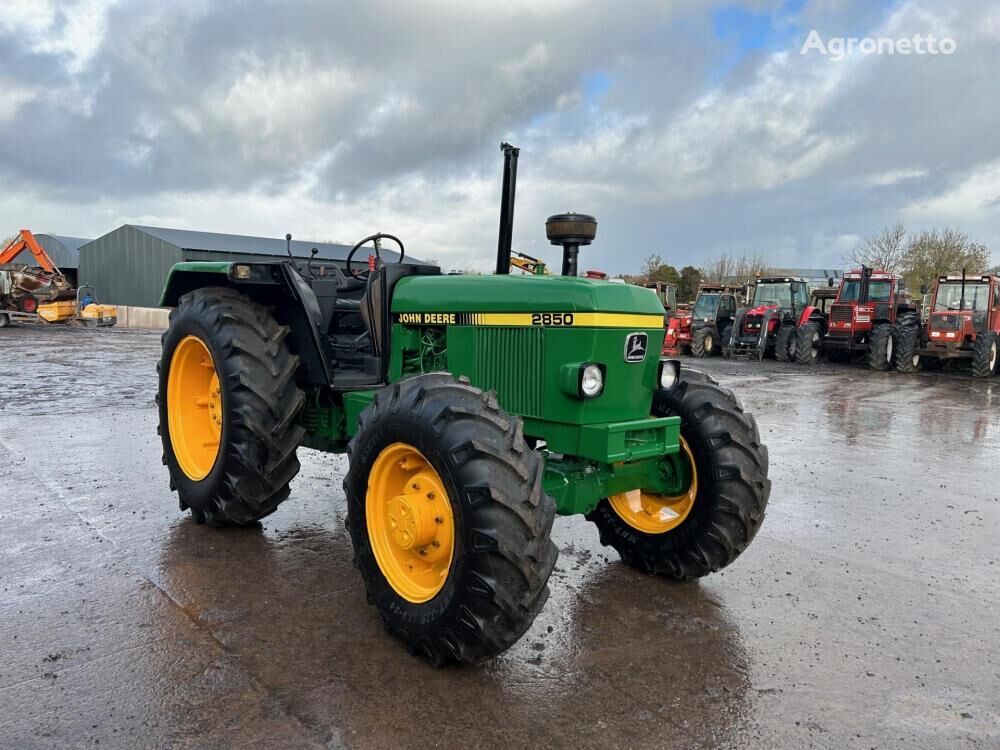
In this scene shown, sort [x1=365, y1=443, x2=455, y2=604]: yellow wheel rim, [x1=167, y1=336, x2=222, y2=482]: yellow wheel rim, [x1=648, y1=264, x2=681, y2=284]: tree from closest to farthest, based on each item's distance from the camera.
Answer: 1. [x1=365, y1=443, x2=455, y2=604]: yellow wheel rim
2. [x1=167, y1=336, x2=222, y2=482]: yellow wheel rim
3. [x1=648, y1=264, x2=681, y2=284]: tree

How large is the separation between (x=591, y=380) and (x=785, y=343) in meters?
18.4

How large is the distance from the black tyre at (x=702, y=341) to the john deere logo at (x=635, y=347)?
717 inches

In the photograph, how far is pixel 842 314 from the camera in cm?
1911

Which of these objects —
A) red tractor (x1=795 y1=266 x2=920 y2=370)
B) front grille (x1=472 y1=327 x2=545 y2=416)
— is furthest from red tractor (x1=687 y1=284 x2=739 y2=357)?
front grille (x1=472 y1=327 x2=545 y2=416)

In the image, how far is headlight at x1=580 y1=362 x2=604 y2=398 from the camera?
3.10 m

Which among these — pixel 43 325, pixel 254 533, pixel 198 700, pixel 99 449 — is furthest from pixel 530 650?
pixel 43 325

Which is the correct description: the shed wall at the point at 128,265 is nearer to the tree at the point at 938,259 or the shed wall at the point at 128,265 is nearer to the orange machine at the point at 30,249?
the orange machine at the point at 30,249

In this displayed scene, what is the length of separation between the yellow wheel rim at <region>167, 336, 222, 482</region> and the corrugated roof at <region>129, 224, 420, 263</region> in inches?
1070

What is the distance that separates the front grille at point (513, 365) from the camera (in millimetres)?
3305

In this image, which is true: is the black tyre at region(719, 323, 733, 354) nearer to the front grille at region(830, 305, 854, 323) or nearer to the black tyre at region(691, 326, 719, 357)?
the black tyre at region(691, 326, 719, 357)

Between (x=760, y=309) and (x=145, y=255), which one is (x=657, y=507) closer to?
(x=760, y=309)

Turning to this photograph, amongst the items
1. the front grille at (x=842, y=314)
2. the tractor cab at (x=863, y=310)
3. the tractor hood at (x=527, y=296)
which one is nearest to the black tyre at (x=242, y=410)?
the tractor hood at (x=527, y=296)

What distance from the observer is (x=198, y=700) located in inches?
99.8

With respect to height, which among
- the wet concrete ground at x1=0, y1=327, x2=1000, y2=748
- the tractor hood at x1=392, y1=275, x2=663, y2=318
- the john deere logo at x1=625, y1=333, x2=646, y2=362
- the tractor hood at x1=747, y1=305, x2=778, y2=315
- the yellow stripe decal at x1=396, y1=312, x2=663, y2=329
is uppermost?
the tractor hood at x1=747, y1=305, x2=778, y2=315
